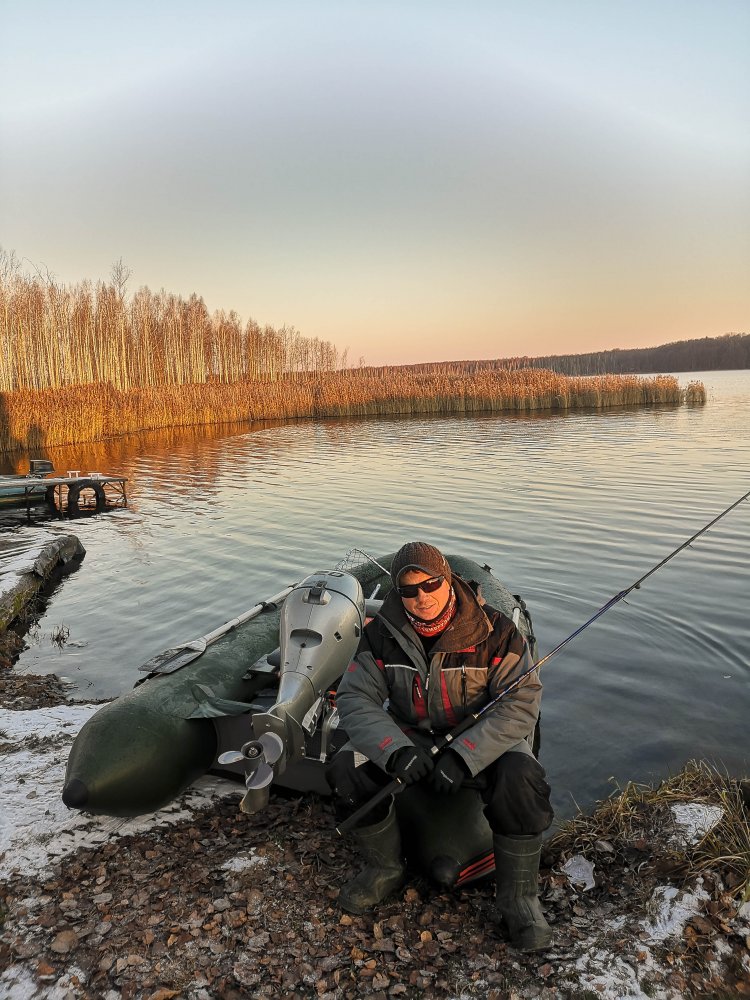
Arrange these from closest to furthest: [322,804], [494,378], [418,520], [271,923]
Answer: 1. [271,923]
2. [322,804]
3. [418,520]
4. [494,378]

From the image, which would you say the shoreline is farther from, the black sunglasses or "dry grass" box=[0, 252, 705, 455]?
"dry grass" box=[0, 252, 705, 455]

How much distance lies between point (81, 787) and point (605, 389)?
114 ft

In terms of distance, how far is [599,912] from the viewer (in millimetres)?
3307

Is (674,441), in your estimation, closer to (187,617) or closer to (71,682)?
(187,617)

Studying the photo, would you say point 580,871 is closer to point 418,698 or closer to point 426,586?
point 418,698

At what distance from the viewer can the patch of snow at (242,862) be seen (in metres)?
3.64

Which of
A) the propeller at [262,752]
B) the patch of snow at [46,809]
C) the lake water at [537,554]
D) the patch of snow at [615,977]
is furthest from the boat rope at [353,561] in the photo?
the patch of snow at [615,977]

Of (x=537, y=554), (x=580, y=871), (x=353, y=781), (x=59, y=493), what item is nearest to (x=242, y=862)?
(x=353, y=781)

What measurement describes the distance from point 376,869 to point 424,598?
1.41m

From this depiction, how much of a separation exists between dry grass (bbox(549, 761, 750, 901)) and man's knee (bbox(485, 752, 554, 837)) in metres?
0.85

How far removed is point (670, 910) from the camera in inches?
123

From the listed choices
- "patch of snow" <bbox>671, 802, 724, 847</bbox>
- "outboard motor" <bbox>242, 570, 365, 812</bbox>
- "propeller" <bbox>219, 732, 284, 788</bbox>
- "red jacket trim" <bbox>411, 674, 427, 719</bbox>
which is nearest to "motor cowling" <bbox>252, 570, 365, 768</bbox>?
A: "outboard motor" <bbox>242, 570, 365, 812</bbox>

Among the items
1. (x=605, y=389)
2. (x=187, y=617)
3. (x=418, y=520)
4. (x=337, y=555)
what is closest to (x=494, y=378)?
(x=605, y=389)

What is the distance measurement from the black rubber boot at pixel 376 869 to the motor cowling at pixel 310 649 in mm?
727
